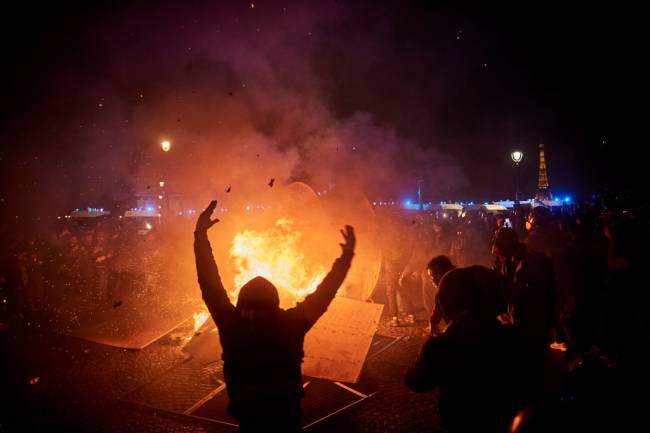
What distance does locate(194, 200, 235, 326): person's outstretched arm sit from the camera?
2297mm

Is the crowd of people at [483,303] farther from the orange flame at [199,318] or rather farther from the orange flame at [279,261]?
the orange flame at [199,318]

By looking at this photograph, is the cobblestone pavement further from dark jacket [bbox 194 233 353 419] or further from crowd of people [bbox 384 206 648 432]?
dark jacket [bbox 194 233 353 419]

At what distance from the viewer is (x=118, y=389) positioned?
513 centimetres

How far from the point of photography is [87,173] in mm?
15656

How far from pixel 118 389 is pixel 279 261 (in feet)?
9.75

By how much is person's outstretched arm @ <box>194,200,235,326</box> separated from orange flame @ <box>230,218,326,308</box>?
12.9ft

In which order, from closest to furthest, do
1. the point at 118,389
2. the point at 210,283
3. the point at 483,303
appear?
the point at 483,303 → the point at 210,283 → the point at 118,389

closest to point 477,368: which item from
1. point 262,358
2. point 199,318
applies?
point 262,358

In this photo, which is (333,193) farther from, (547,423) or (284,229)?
(547,423)

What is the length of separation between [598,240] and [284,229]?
20.6 feet

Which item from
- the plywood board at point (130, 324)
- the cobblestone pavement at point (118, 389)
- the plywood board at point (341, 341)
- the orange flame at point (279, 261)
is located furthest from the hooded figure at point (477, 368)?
the plywood board at point (130, 324)

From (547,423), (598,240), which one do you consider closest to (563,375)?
(598,240)

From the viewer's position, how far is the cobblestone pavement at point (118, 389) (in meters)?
4.21

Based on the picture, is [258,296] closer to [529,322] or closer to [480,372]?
[480,372]
